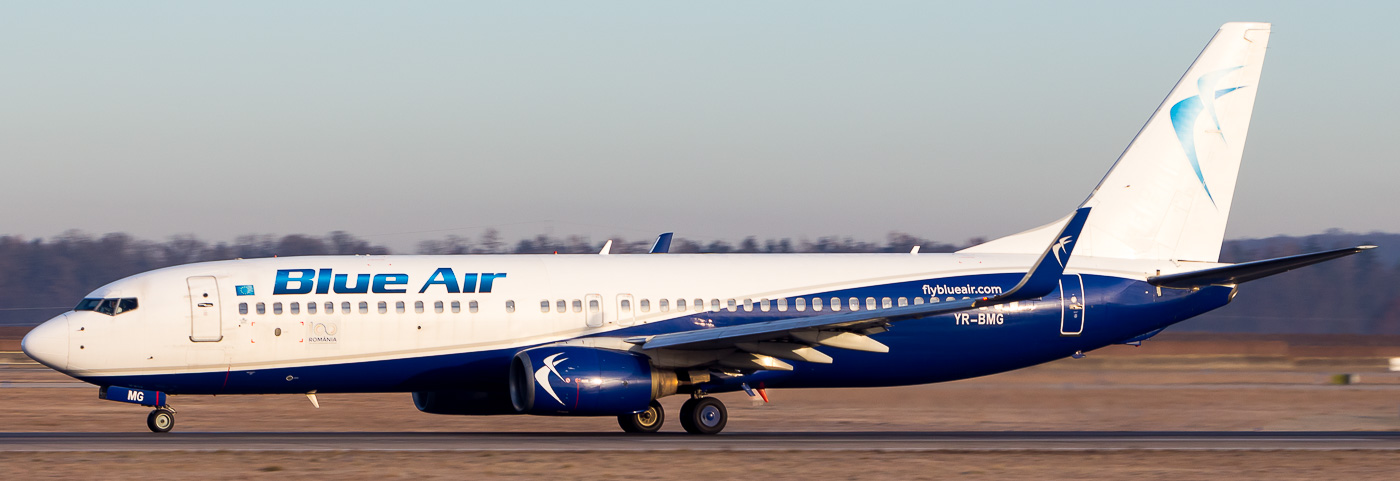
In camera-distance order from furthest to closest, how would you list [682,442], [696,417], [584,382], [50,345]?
[696,417]
[50,345]
[584,382]
[682,442]

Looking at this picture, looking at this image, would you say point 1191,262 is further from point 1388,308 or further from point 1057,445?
point 1388,308

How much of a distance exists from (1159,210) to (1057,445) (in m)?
8.21

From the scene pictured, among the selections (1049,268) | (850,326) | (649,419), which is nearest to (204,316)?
(649,419)

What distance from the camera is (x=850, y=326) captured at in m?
23.7

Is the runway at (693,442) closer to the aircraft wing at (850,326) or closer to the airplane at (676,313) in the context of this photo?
the airplane at (676,313)

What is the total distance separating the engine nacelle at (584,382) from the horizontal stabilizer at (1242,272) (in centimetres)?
985

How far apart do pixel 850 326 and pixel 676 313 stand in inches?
131

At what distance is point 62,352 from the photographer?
2319 cm

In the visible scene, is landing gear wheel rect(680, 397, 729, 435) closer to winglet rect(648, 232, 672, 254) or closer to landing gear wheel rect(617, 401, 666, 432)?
landing gear wheel rect(617, 401, 666, 432)

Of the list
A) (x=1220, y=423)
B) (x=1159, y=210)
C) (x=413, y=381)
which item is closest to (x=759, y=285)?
(x=413, y=381)

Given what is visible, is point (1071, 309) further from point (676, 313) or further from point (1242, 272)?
point (676, 313)

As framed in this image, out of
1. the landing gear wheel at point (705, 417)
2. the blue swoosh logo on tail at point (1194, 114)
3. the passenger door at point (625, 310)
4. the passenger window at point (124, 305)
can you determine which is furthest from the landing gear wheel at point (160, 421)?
the blue swoosh logo on tail at point (1194, 114)

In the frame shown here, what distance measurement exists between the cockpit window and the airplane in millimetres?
34

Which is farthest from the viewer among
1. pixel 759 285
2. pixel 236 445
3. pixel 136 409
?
pixel 136 409
